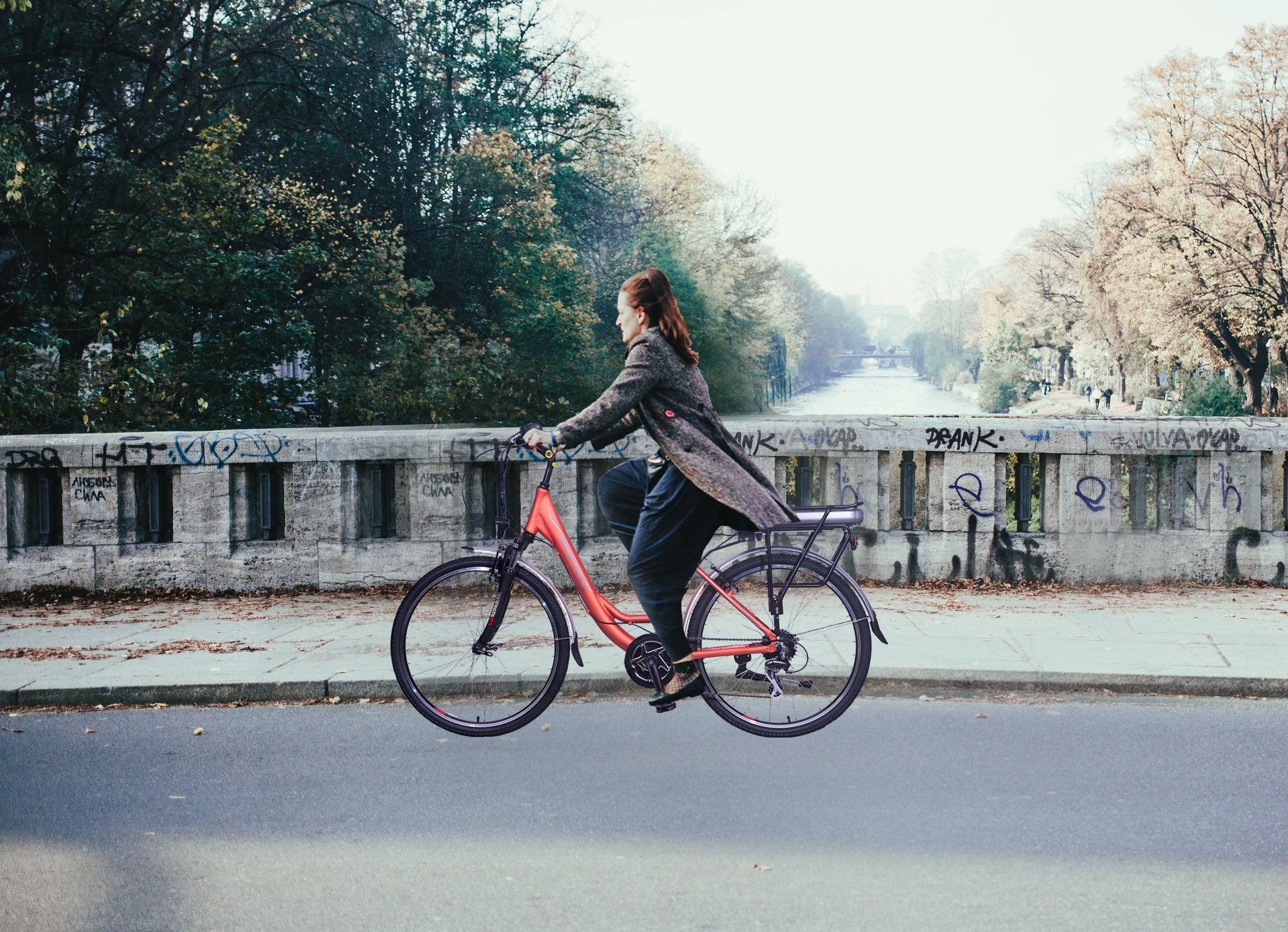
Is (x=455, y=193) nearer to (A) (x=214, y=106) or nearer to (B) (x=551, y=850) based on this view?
(A) (x=214, y=106)

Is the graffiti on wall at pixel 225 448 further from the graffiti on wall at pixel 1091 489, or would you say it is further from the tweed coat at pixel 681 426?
the graffiti on wall at pixel 1091 489

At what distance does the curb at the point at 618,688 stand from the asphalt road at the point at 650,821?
27cm

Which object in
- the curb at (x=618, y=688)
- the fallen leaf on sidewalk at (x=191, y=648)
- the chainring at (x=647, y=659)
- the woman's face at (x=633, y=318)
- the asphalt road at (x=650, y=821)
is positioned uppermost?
the woman's face at (x=633, y=318)

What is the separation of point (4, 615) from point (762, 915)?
23.8ft

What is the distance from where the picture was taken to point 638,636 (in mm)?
5418

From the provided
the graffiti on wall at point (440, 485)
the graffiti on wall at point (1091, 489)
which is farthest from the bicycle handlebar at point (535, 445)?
the graffiti on wall at point (1091, 489)

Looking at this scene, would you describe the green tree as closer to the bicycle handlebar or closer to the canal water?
the canal water

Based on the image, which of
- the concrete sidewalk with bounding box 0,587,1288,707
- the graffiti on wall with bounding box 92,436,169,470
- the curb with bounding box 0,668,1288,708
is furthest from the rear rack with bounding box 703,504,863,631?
the graffiti on wall with bounding box 92,436,169,470

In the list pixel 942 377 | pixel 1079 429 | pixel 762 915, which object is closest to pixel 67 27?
pixel 1079 429

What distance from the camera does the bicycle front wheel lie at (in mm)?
5453

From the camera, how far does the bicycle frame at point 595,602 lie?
5.41 metres

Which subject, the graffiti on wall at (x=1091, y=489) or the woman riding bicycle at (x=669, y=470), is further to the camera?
the graffiti on wall at (x=1091, y=489)

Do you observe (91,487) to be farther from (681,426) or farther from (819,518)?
(819,518)

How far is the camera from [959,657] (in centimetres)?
717
